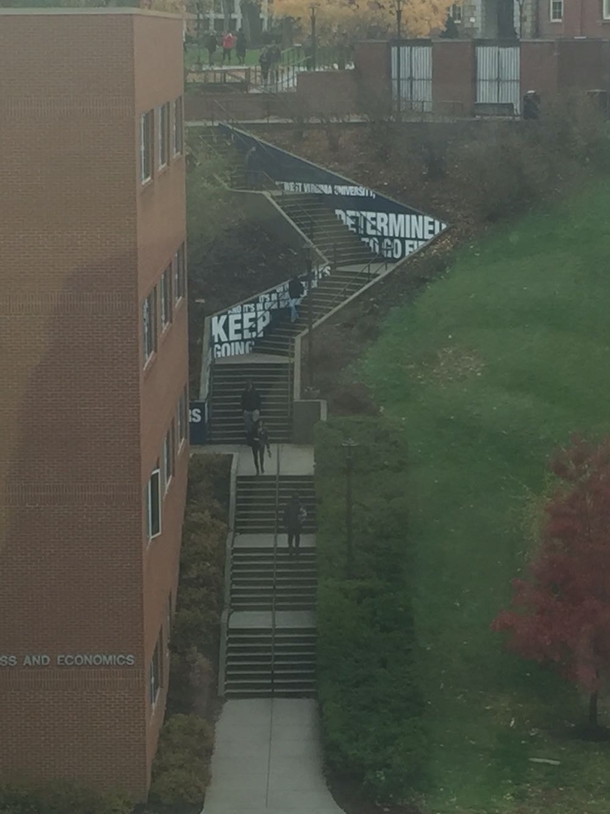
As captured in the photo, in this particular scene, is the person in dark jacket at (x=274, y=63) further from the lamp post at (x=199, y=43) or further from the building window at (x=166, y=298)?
the building window at (x=166, y=298)

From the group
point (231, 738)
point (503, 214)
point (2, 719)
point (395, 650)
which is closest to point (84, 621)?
point (2, 719)

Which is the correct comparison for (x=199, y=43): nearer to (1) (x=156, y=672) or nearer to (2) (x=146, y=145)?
(2) (x=146, y=145)

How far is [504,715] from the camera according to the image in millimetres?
24781

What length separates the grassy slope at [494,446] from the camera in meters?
23.2

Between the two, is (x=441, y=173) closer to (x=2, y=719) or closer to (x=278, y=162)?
(x=278, y=162)

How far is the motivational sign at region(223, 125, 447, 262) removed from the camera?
140 ft

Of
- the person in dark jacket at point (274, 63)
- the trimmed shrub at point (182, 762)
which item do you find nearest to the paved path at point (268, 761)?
the trimmed shrub at point (182, 762)

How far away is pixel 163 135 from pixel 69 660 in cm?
920

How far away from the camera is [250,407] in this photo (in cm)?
3291

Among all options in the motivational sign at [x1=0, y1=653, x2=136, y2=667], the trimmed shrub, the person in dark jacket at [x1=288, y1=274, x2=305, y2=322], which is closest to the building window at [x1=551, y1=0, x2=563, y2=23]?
the person in dark jacket at [x1=288, y1=274, x2=305, y2=322]

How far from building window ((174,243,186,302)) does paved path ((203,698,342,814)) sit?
7669 mm

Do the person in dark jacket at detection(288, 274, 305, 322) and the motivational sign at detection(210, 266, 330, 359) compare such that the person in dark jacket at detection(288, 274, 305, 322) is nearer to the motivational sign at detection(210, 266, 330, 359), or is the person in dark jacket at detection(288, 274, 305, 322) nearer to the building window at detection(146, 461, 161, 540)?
the motivational sign at detection(210, 266, 330, 359)

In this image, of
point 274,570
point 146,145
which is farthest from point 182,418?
point 146,145

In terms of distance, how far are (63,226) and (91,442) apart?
9.74ft
